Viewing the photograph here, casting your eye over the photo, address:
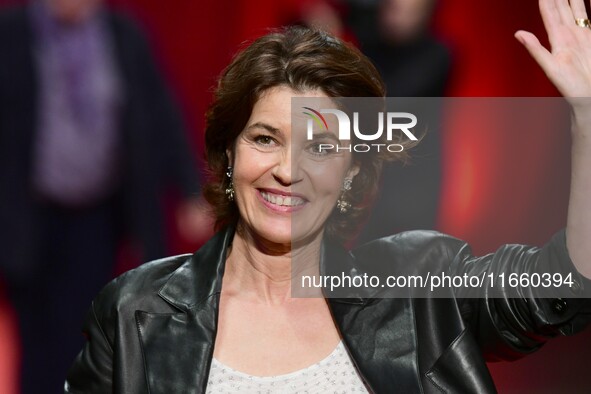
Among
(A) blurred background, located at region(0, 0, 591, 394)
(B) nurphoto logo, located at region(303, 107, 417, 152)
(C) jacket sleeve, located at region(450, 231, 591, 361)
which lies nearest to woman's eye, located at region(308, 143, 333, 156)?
(B) nurphoto logo, located at region(303, 107, 417, 152)

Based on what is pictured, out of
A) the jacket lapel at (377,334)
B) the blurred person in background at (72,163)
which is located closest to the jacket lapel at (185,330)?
the jacket lapel at (377,334)

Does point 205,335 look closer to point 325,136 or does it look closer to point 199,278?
point 199,278

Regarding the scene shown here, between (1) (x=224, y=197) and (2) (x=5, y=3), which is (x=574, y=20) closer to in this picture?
(1) (x=224, y=197)

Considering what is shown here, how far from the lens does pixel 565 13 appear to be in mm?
1962

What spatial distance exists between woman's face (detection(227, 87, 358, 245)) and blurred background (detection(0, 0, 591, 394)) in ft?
3.92

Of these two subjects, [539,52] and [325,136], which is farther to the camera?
[325,136]

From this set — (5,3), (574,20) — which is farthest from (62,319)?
(574,20)

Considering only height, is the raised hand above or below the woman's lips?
above

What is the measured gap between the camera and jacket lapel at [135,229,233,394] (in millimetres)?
1987

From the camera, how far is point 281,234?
208 centimetres

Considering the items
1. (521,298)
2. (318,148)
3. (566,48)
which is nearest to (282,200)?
(318,148)

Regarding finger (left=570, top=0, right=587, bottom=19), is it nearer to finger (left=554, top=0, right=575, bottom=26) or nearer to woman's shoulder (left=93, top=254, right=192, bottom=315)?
finger (left=554, top=0, right=575, bottom=26)

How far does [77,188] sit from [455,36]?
4.58ft

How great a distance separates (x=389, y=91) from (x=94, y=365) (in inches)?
66.3
